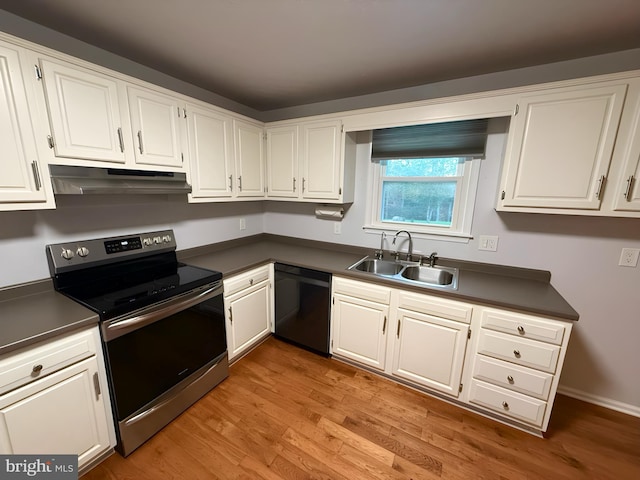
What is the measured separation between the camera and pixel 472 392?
1812mm

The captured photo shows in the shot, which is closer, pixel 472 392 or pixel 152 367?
pixel 152 367

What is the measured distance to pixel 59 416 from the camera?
4.09ft

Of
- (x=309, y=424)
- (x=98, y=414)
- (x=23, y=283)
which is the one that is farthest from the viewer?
(x=309, y=424)

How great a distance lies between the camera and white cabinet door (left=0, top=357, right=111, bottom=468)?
44.1 inches

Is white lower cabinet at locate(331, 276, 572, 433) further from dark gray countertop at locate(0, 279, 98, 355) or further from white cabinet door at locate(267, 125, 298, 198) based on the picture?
dark gray countertop at locate(0, 279, 98, 355)

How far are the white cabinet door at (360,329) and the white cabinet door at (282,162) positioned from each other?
1.20 m

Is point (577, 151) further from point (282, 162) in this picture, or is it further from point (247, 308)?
point (247, 308)

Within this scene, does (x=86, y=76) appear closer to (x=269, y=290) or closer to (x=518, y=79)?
(x=269, y=290)

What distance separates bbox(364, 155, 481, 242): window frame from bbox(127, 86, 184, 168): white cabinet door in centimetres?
165

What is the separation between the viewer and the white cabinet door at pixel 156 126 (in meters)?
1.65

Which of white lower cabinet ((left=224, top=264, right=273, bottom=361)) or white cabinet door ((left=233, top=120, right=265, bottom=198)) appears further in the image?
white cabinet door ((left=233, top=120, right=265, bottom=198))

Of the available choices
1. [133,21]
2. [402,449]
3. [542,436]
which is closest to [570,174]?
[542,436]

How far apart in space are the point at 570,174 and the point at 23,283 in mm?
3326

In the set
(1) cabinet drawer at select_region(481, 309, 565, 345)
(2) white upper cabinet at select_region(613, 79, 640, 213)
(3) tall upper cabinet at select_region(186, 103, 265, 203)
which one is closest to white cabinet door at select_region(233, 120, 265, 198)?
(3) tall upper cabinet at select_region(186, 103, 265, 203)
